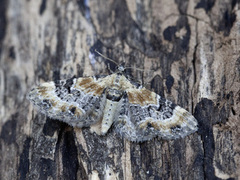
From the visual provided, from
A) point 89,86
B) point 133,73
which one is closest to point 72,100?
point 89,86

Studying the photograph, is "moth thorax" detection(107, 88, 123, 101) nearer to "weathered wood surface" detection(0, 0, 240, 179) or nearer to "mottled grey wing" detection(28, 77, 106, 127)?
"mottled grey wing" detection(28, 77, 106, 127)

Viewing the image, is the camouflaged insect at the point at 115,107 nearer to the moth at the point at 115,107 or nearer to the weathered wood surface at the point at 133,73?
the moth at the point at 115,107

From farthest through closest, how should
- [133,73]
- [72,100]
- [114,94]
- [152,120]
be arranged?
[133,73], [114,94], [72,100], [152,120]

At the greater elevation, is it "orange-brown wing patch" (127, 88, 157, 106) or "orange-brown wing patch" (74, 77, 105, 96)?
"orange-brown wing patch" (74, 77, 105, 96)

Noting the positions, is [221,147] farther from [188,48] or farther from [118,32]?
[118,32]

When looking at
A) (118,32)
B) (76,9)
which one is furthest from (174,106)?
(76,9)

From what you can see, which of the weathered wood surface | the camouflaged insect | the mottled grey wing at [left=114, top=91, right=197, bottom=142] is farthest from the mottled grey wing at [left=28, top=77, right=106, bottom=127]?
the mottled grey wing at [left=114, top=91, right=197, bottom=142]

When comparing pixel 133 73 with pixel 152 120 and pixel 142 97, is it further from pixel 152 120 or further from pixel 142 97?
pixel 152 120
